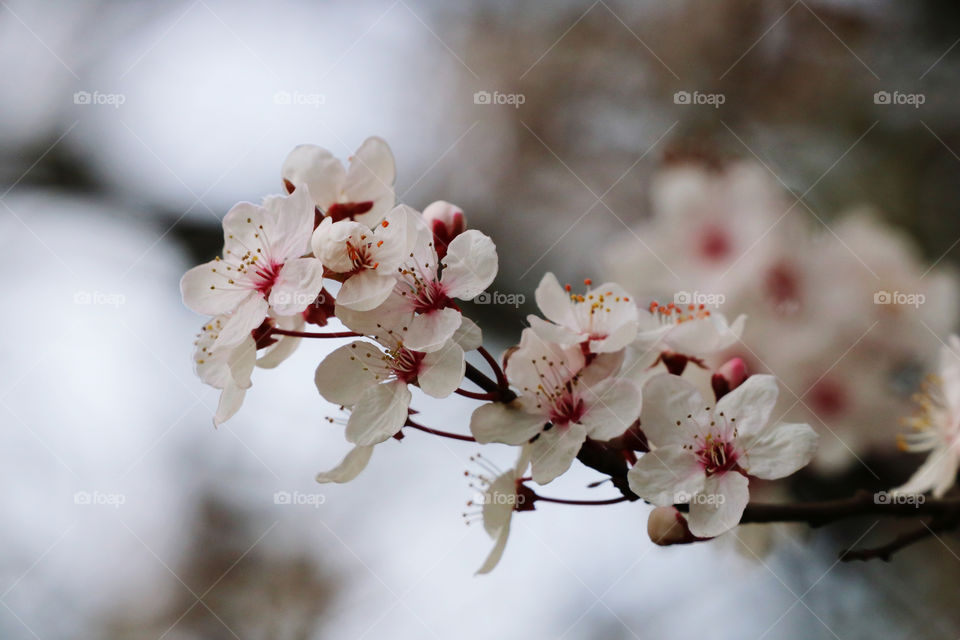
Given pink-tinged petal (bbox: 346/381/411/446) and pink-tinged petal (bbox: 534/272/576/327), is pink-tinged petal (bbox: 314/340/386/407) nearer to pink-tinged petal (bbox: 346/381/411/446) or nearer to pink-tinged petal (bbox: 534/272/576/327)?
pink-tinged petal (bbox: 346/381/411/446)

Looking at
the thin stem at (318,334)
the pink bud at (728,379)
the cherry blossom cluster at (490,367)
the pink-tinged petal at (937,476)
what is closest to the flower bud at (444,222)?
the cherry blossom cluster at (490,367)

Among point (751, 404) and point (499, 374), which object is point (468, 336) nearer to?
point (499, 374)

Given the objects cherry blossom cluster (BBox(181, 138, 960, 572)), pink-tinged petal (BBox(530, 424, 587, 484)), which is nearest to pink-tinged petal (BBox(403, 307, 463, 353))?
cherry blossom cluster (BBox(181, 138, 960, 572))

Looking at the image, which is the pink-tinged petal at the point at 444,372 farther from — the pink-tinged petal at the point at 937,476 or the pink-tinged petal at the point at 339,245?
the pink-tinged petal at the point at 937,476

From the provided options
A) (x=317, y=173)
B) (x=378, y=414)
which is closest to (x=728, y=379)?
(x=378, y=414)

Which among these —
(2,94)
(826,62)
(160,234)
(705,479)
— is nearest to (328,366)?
(705,479)

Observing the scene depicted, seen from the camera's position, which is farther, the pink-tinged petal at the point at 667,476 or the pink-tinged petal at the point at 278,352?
the pink-tinged petal at the point at 278,352
